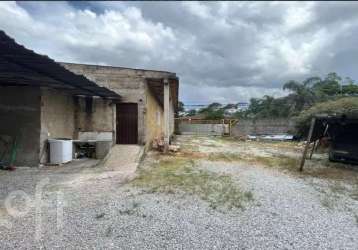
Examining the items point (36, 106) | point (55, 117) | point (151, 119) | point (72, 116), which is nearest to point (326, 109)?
point (151, 119)

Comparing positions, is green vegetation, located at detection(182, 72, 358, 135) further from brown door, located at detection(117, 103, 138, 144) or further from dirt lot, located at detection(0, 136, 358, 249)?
dirt lot, located at detection(0, 136, 358, 249)

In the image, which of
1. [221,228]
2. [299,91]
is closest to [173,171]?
[221,228]

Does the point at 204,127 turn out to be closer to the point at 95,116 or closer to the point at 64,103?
the point at 95,116

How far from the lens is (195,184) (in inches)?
264

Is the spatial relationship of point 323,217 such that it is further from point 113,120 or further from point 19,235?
point 113,120

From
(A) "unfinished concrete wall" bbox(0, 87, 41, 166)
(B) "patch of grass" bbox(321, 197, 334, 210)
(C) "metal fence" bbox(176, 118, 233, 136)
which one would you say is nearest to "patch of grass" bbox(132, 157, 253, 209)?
(B) "patch of grass" bbox(321, 197, 334, 210)

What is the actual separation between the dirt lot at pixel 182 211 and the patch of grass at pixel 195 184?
21mm

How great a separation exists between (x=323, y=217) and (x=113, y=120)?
886 centimetres

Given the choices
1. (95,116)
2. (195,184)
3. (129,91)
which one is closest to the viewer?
(195,184)

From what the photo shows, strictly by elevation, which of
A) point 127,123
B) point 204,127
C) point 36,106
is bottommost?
point 204,127

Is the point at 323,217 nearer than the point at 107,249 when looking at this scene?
No

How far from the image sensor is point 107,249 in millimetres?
A: 3477

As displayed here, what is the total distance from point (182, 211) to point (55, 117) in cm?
693

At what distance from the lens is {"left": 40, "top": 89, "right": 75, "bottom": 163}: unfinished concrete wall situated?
9039 millimetres
